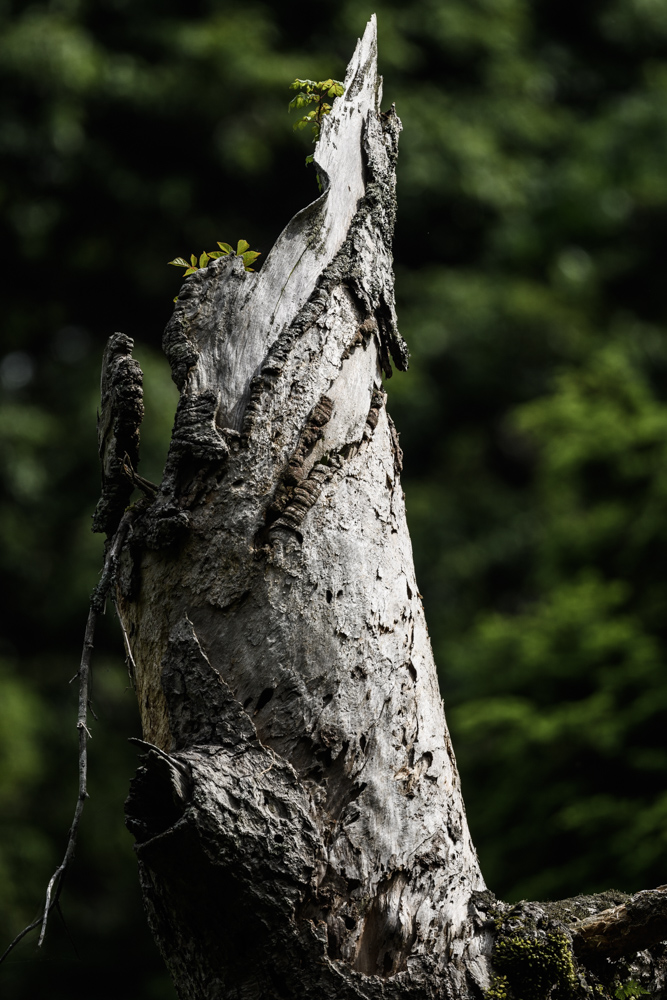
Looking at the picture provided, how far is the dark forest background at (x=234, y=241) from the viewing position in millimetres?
6965

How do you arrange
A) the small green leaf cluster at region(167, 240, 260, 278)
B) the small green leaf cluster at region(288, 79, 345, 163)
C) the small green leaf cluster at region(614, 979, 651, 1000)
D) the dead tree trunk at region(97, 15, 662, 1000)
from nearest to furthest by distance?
the dead tree trunk at region(97, 15, 662, 1000) → the small green leaf cluster at region(614, 979, 651, 1000) → the small green leaf cluster at region(167, 240, 260, 278) → the small green leaf cluster at region(288, 79, 345, 163)

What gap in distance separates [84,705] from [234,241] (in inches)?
264

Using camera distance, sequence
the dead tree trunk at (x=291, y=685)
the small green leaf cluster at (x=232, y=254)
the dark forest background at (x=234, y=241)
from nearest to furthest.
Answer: the dead tree trunk at (x=291, y=685), the small green leaf cluster at (x=232, y=254), the dark forest background at (x=234, y=241)

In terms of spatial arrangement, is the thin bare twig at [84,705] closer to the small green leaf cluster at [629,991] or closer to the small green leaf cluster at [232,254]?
the small green leaf cluster at [232,254]

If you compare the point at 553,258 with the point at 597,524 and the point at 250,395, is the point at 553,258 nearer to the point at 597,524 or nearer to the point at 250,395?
the point at 597,524

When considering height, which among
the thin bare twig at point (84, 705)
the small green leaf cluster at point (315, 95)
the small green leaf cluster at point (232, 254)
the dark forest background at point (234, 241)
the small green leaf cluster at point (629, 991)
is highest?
the dark forest background at point (234, 241)

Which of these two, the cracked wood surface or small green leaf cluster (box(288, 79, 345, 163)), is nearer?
the cracked wood surface

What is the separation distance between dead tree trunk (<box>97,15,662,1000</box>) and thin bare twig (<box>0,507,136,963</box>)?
3cm

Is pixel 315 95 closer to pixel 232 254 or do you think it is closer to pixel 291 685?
pixel 232 254

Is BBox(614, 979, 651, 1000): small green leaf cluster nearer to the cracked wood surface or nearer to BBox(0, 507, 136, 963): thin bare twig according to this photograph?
the cracked wood surface

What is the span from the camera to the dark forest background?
22.9 feet

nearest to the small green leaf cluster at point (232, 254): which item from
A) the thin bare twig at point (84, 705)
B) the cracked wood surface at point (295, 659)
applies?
the cracked wood surface at point (295, 659)

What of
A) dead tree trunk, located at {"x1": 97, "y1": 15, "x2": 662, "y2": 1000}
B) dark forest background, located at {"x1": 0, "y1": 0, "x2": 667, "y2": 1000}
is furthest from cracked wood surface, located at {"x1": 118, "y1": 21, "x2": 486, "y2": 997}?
dark forest background, located at {"x1": 0, "y1": 0, "x2": 667, "y2": 1000}

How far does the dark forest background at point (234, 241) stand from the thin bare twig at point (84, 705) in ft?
15.1
